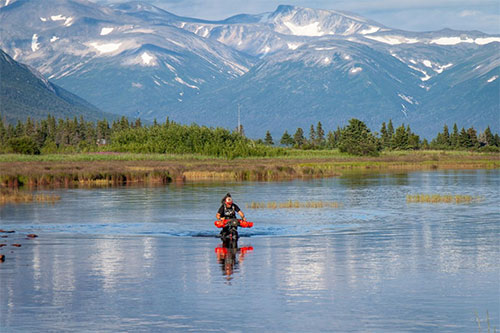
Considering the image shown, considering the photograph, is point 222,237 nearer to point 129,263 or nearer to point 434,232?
point 129,263

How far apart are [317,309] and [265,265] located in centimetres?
706

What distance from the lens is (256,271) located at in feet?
95.0

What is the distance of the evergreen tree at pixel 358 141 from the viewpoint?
558 feet

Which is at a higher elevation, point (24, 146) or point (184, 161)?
point (24, 146)

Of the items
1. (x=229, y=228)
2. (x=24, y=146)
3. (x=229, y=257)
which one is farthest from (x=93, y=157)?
(x=229, y=257)

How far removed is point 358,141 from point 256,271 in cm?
14616

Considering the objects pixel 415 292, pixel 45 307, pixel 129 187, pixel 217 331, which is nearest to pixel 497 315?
pixel 415 292

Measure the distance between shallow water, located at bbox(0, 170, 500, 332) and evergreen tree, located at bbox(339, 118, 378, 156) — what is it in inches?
4637

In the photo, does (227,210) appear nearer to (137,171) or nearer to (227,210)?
(227,210)

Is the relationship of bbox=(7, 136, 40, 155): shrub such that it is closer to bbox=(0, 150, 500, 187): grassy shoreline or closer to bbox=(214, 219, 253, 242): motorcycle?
bbox=(0, 150, 500, 187): grassy shoreline

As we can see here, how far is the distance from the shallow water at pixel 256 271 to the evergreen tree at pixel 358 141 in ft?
386

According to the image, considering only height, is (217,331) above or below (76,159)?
below

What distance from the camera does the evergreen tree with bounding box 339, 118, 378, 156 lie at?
17012cm

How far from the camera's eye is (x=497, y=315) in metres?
22.5
